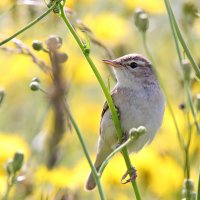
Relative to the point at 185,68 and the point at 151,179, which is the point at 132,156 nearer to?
the point at 151,179

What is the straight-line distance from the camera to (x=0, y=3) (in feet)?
16.4

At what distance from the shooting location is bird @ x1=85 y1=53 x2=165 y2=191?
3.62 metres

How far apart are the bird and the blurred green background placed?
0.40 feet

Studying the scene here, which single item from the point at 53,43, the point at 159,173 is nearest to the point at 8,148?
the point at 159,173

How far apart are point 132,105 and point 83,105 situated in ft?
5.35

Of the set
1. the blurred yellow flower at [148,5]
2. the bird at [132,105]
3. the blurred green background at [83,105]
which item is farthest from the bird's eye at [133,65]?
the blurred yellow flower at [148,5]

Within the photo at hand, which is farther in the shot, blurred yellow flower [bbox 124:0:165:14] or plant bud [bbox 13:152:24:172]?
blurred yellow flower [bbox 124:0:165:14]

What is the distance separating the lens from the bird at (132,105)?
3.62 m

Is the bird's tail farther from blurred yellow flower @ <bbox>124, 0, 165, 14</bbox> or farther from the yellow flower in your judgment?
blurred yellow flower @ <bbox>124, 0, 165, 14</bbox>

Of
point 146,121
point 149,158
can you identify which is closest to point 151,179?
point 149,158

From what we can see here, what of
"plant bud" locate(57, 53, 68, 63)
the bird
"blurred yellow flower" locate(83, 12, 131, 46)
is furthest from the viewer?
"blurred yellow flower" locate(83, 12, 131, 46)

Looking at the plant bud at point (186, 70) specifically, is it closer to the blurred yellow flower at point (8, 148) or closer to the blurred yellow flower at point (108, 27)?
the blurred yellow flower at point (8, 148)

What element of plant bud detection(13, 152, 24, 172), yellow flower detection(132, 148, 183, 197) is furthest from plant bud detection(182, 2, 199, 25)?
plant bud detection(13, 152, 24, 172)

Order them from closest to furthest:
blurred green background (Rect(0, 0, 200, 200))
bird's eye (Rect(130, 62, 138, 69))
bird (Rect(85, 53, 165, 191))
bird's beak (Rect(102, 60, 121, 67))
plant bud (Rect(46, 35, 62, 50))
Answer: plant bud (Rect(46, 35, 62, 50))
bird's beak (Rect(102, 60, 121, 67))
bird (Rect(85, 53, 165, 191))
blurred green background (Rect(0, 0, 200, 200))
bird's eye (Rect(130, 62, 138, 69))
